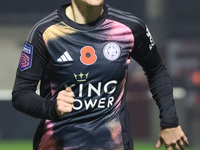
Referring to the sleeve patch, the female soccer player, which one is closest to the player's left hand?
the female soccer player

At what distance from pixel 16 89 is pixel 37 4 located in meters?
7.02

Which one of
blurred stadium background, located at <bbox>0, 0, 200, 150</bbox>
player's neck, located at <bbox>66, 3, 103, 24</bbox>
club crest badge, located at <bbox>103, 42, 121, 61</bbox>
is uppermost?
player's neck, located at <bbox>66, 3, 103, 24</bbox>

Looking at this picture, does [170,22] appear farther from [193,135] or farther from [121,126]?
[121,126]

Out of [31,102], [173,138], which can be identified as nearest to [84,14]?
[31,102]

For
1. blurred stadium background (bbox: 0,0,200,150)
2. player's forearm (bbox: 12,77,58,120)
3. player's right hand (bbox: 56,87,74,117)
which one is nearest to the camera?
player's right hand (bbox: 56,87,74,117)

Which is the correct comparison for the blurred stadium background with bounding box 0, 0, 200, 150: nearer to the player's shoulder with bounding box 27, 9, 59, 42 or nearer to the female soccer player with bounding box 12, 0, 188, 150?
the female soccer player with bounding box 12, 0, 188, 150

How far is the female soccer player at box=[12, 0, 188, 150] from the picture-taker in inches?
132

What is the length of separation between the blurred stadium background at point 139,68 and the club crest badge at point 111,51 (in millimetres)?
5887

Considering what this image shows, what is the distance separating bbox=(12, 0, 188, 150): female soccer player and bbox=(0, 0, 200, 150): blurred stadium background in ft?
19.1

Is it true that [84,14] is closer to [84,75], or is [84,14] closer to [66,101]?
[84,75]

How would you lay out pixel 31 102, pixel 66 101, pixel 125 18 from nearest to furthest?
pixel 66 101, pixel 31 102, pixel 125 18

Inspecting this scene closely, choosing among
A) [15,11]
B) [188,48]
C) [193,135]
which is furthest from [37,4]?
[193,135]

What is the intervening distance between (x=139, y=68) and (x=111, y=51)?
6210 millimetres

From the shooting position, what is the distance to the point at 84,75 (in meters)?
3.37
